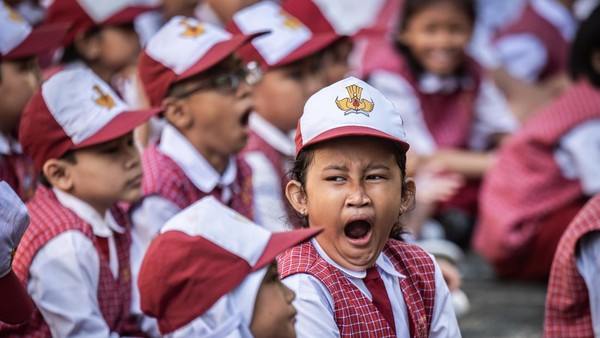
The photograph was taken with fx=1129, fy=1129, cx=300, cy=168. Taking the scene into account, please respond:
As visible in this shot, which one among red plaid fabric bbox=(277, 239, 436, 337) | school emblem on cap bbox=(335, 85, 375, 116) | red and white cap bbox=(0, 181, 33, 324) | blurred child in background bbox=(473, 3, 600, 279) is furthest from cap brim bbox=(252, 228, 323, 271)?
blurred child in background bbox=(473, 3, 600, 279)

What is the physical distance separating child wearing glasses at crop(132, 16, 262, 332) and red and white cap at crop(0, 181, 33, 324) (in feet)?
3.24

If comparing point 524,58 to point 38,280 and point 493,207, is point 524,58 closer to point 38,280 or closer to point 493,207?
point 493,207

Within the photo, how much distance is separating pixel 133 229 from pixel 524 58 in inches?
132

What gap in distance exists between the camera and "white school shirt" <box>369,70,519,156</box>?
561 centimetres

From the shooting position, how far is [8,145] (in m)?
3.88

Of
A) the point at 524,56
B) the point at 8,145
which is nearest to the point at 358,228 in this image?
the point at 8,145

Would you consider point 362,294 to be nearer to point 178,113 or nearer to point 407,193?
point 407,193

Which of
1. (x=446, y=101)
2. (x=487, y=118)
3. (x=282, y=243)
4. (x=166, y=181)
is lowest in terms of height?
(x=487, y=118)

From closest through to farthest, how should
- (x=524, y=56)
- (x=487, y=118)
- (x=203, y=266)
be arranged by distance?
(x=203, y=266) → (x=487, y=118) → (x=524, y=56)

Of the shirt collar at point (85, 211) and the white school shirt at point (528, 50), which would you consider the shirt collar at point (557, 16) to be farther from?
the shirt collar at point (85, 211)

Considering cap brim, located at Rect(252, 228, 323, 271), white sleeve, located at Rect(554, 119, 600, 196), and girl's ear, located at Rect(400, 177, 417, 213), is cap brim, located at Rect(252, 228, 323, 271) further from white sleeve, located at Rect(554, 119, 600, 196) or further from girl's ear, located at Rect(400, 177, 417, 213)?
white sleeve, located at Rect(554, 119, 600, 196)

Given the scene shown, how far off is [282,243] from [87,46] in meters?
2.73

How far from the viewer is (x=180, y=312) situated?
2463 mm

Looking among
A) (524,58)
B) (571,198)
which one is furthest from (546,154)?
(524,58)
